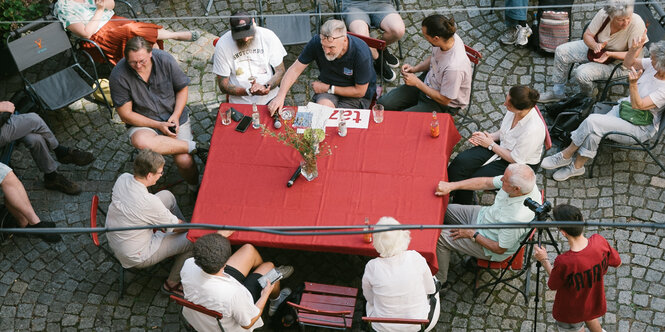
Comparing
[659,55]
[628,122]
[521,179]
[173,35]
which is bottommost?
[173,35]

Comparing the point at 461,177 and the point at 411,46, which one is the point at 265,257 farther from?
the point at 411,46

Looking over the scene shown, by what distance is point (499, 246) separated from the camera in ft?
16.6

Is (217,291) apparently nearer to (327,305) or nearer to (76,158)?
(327,305)

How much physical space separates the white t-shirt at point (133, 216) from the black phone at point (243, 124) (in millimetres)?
997

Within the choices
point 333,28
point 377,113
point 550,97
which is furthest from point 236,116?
point 550,97

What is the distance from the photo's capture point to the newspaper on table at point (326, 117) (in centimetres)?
583

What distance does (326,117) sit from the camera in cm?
590

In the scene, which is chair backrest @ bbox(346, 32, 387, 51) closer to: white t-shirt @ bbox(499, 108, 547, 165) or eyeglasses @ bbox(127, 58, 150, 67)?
white t-shirt @ bbox(499, 108, 547, 165)

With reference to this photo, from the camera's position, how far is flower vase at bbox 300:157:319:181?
5.21 m

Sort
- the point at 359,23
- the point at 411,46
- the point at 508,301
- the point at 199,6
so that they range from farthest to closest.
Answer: the point at 199,6 < the point at 411,46 < the point at 359,23 < the point at 508,301

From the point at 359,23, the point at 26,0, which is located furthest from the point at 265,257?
the point at 26,0

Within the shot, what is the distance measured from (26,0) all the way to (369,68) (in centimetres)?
491

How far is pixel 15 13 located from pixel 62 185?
241 centimetres

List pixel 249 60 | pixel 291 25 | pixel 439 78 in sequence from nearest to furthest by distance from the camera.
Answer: pixel 439 78
pixel 249 60
pixel 291 25
